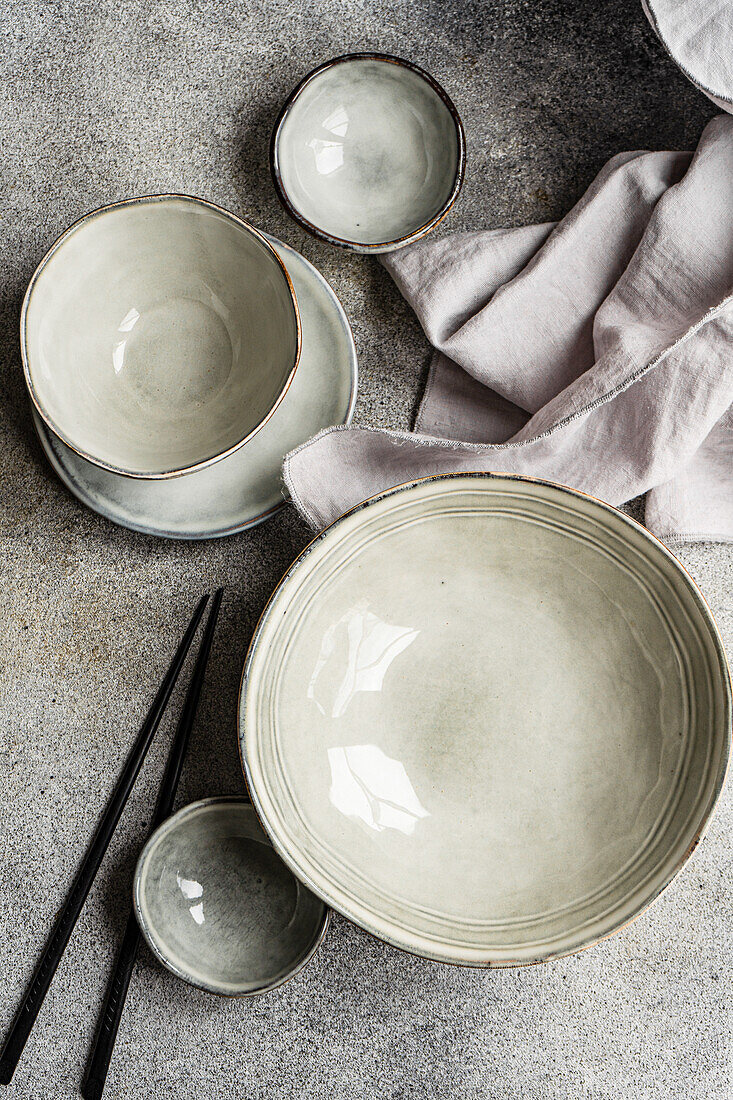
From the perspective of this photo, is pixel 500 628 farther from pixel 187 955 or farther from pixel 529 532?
pixel 187 955

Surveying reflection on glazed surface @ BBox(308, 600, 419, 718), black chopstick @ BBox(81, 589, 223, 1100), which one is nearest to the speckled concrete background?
black chopstick @ BBox(81, 589, 223, 1100)

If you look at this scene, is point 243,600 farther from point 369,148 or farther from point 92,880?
point 369,148

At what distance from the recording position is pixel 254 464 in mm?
659

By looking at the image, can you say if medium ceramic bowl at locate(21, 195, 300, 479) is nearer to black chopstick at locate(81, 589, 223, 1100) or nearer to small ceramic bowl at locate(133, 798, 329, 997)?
black chopstick at locate(81, 589, 223, 1100)

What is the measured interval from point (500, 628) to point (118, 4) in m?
0.68

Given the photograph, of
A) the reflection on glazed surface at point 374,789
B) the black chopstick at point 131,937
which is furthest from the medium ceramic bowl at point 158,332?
the reflection on glazed surface at point 374,789

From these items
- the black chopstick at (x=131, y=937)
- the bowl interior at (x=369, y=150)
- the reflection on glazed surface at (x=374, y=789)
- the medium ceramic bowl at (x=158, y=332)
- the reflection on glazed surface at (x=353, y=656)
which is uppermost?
the bowl interior at (x=369, y=150)

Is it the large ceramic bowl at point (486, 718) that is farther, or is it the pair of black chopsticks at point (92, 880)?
the pair of black chopsticks at point (92, 880)

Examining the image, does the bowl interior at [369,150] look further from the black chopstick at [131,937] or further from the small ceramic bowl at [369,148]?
the black chopstick at [131,937]

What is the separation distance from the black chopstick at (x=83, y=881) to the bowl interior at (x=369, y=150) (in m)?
0.37

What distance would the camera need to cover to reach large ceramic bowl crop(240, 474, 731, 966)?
539 millimetres

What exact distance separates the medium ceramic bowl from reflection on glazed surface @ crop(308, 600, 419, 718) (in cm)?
17

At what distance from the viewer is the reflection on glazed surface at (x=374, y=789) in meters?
0.58

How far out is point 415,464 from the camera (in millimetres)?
647
